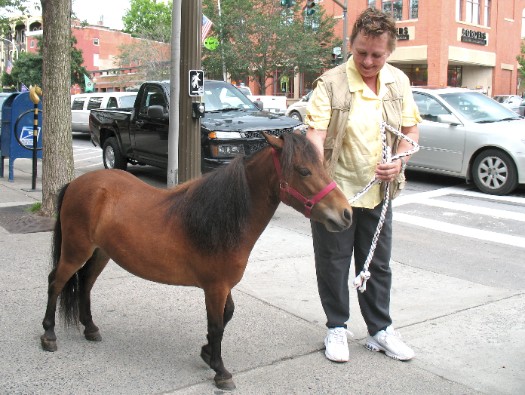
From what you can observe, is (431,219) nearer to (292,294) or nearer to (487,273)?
(487,273)

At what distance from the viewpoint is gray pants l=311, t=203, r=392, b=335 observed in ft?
11.8

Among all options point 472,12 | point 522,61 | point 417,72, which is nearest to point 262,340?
point 417,72

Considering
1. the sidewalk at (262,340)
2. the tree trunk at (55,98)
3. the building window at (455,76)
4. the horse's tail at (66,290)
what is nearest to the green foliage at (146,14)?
the building window at (455,76)

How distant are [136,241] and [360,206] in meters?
1.35

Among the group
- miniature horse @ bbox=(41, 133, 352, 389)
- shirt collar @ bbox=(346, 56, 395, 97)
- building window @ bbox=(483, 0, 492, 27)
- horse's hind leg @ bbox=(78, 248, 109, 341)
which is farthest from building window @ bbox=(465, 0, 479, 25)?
miniature horse @ bbox=(41, 133, 352, 389)

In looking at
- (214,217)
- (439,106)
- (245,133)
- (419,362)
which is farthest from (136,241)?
(439,106)

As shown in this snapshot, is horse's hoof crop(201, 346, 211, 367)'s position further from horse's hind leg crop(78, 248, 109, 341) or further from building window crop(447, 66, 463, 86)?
building window crop(447, 66, 463, 86)

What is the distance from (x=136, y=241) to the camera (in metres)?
3.32

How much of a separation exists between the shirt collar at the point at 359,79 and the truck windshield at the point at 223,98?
20.7ft

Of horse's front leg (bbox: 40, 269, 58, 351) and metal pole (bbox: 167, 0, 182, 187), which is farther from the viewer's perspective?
metal pole (bbox: 167, 0, 182, 187)

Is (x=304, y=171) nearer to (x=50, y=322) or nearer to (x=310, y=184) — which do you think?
(x=310, y=184)

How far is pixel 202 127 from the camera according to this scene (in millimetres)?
8656

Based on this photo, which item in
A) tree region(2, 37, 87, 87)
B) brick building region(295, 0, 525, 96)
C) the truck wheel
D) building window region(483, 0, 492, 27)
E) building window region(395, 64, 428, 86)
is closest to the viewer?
the truck wheel

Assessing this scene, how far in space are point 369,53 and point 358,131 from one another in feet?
1.50
